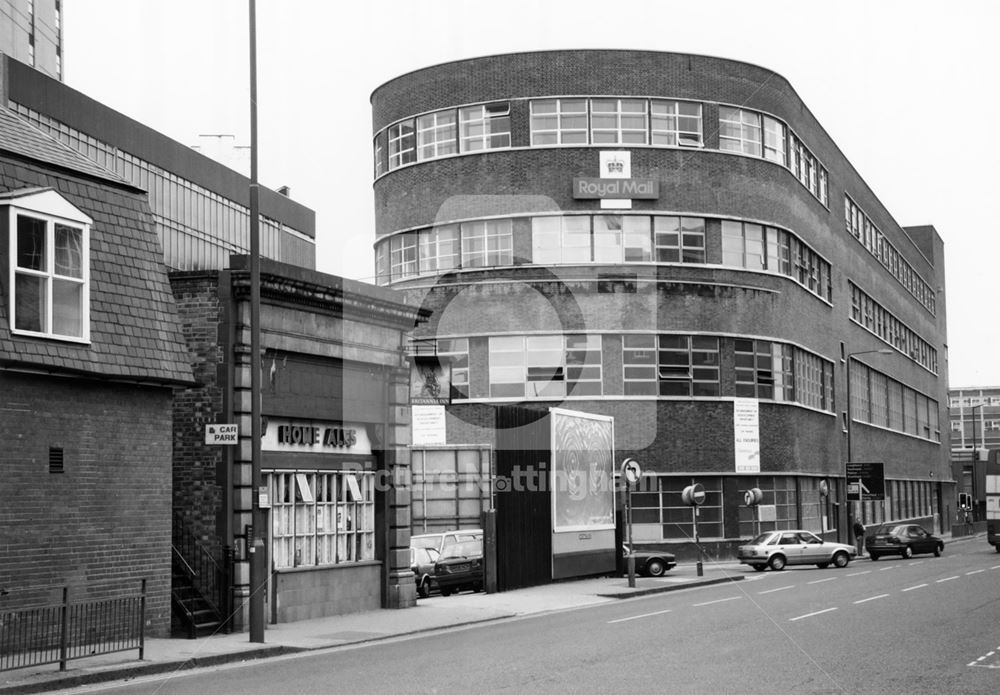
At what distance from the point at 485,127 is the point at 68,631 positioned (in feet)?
120

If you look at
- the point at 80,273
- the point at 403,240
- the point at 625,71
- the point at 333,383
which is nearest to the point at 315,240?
the point at 403,240

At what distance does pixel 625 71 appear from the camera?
5103cm

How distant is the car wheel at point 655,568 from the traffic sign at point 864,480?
2214 cm

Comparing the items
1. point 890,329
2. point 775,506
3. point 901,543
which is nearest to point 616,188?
point 775,506

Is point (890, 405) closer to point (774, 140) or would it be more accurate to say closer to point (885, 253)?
point (885, 253)

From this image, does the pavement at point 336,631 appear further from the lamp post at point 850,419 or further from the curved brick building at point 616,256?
the lamp post at point 850,419

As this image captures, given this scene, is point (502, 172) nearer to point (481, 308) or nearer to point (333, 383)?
point (481, 308)

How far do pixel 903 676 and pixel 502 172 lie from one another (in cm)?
3791

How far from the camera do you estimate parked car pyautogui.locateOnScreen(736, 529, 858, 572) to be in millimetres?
44469

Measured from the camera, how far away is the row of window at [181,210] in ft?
107

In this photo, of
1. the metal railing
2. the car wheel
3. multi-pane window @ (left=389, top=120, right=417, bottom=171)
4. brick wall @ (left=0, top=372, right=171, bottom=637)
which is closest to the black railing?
brick wall @ (left=0, top=372, right=171, bottom=637)

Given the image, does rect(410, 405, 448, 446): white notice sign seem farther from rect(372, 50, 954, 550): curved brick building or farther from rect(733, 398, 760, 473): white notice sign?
rect(733, 398, 760, 473): white notice sign

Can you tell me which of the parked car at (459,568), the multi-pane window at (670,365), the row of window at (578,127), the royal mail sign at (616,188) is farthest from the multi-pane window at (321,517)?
the row of window at (578,127)

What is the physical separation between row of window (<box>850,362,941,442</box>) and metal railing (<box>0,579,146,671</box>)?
54.7m
